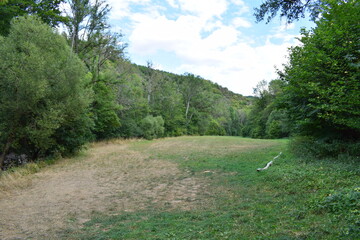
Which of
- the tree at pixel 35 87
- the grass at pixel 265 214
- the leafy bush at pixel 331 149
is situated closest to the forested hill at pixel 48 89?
the tree at pixel 35 87

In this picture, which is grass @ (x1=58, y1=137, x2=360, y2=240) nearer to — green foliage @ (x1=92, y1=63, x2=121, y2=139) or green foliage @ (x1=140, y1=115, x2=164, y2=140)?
green foliage @ (x1=92, y1=63, x2=121, y2=139)

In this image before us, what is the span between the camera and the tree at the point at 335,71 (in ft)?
25.7

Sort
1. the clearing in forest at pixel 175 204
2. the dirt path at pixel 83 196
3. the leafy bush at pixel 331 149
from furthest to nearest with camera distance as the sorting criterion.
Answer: the leafy bush at pixel 331 149 → the dirt path at pixel 83 196 → the clearing in forest at pixel 175 204

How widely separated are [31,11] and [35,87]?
9813mm

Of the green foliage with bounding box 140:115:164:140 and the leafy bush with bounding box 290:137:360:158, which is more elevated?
the leafy bush with bounding box 290:137:360:158

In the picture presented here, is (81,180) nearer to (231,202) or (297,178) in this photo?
(231,202)

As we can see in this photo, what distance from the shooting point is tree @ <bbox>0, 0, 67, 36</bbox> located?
670 inches

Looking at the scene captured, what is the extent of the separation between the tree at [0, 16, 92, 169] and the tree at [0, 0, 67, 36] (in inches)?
142

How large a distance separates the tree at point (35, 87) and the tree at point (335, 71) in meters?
12.1

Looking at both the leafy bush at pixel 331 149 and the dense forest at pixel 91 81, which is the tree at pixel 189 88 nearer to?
the dense forest at pixel 91 81

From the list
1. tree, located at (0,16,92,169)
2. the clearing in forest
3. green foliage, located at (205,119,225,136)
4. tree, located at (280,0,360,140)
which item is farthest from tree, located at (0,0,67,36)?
green foliage, located at (205,119,225,136)

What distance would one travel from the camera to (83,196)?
28.0 ft

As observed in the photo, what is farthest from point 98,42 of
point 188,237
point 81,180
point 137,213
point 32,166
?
point 188,237

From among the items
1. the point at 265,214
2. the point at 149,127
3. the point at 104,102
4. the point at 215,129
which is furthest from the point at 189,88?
the point at 265,214
